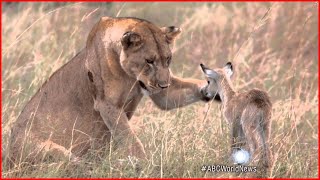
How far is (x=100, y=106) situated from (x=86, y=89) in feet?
1.02

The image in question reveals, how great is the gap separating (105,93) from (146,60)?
453mm

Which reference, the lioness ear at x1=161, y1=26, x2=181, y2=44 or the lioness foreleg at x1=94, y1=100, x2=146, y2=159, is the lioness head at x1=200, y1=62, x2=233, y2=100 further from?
the lioness foreleg at x1=94, y1=100, x2=146, y2=159

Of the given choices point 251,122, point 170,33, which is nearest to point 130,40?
point 170,33

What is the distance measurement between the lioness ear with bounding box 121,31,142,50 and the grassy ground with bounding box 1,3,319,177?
717 mm

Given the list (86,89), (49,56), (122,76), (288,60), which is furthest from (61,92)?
(288,60)

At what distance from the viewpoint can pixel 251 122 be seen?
615 centimetres

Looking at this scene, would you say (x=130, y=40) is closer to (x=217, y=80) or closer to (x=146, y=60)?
(x=146, y=60)

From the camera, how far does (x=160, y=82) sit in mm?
6645

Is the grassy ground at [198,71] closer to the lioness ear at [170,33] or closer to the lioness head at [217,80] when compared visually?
the lioness head at [217,80]

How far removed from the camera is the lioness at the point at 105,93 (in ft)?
22.0

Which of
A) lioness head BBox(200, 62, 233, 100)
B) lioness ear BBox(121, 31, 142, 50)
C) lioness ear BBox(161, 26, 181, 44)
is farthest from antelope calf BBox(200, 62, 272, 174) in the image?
lioness ear BBox(121, 31, 142, 50)

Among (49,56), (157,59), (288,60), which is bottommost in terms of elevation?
(288,60)

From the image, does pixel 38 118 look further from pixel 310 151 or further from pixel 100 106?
pixel 310 151

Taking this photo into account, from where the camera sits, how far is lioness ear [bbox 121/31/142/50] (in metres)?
6.66
